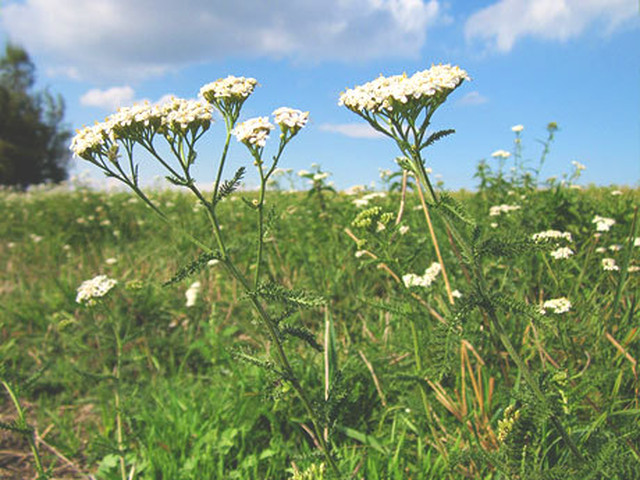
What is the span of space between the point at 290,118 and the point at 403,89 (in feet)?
1.35

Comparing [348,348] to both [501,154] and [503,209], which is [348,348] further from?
[501,154]

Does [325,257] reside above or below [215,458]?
above

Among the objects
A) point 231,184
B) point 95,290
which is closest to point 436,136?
point 231,184

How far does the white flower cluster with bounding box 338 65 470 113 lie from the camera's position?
5.27ft

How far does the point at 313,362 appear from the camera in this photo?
290 cm

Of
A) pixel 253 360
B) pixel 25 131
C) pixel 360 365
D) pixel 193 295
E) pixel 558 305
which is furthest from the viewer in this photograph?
pixel 25 131

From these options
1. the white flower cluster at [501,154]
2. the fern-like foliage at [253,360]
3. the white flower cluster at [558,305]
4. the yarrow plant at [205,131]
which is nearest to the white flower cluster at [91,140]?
the yarrow plant at [205,131]

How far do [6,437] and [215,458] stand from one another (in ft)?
5.52

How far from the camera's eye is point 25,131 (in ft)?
117

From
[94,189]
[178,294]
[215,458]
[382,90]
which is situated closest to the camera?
[382,90]

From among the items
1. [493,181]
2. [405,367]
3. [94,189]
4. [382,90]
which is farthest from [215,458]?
[94,189]

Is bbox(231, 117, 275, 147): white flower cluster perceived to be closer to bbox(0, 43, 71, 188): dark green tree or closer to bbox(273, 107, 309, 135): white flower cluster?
bbox(273, 107, 309, 135): white flower cluster

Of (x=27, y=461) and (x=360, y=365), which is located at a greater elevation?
(x=360, y=365)

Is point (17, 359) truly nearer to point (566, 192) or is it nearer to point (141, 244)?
point (141, 244)
